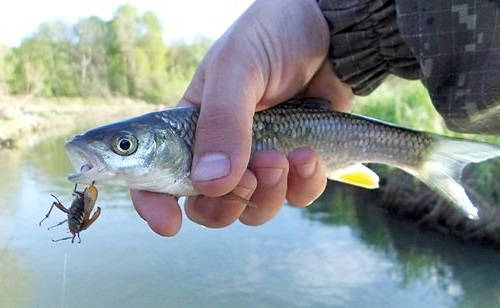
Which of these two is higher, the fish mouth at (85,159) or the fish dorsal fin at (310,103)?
the fish dorsal fin at (310,103)

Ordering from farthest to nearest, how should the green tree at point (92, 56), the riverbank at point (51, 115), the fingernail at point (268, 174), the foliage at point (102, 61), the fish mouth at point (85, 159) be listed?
the green tree at point (92, 56) → the foliage at point (102, 61) → the riverbank at point (51, 115) → the fingernail at point (268, 174) → the fish mouth at point (85, 159)

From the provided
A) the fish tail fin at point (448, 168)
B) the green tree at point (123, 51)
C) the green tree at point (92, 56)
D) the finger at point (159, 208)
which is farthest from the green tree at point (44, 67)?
the fish tail fin at point (448, 168)

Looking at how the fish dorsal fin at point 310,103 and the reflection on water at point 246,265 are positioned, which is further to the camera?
the reflection on water at point 246,265

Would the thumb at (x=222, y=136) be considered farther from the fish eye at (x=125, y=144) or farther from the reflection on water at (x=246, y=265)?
the reflection on water at (x=246, y=265)

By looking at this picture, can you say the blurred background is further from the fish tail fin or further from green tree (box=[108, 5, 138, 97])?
green tree (box=[108, 5, 138, 97])

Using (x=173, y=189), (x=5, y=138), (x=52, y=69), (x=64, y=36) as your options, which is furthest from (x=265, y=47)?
(x=64, y=36)

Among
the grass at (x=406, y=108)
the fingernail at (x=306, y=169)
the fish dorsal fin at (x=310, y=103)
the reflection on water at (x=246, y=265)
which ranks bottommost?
the reflection on water at (x=246, y=265)
